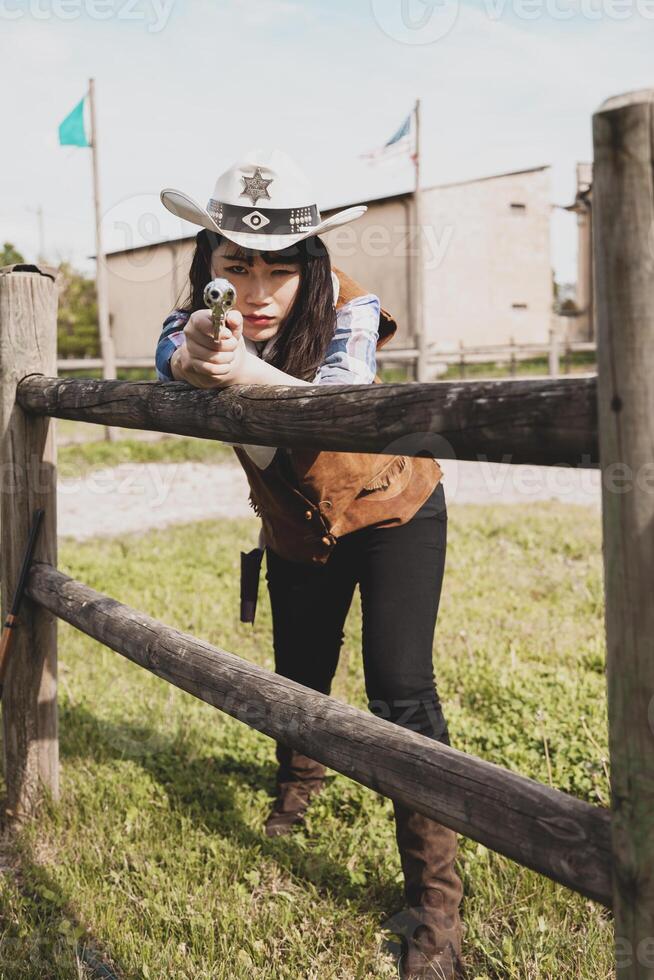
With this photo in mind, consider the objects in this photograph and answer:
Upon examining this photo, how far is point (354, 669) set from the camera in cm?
388

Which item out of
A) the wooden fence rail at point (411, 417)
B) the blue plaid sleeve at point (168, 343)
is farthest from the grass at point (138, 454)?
the wooden fence rail at point (411, 417)

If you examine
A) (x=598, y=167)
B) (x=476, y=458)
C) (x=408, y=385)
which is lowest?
(x=476, y=458)

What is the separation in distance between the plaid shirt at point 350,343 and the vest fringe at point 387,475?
0.69ft

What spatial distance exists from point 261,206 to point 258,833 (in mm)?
1770

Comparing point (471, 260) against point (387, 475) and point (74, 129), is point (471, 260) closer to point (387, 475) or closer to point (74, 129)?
point (74, 129)

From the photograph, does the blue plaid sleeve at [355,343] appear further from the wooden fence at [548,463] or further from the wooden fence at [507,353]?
the wooden fence at [507,353]

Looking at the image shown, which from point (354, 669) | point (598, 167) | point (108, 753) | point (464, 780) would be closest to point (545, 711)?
point (354, 669)

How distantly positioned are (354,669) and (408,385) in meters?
2.67

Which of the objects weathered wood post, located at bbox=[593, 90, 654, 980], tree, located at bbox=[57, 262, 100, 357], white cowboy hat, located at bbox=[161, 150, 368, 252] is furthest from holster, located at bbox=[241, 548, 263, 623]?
tree, located at bbox=[57, 262, 100, 357]

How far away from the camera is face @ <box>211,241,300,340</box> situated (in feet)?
6.91

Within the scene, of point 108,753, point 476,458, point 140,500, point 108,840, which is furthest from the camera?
point 140,500

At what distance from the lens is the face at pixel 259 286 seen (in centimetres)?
211

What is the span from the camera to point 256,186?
212 cm

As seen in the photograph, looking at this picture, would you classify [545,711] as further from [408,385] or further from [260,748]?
[408,385]
